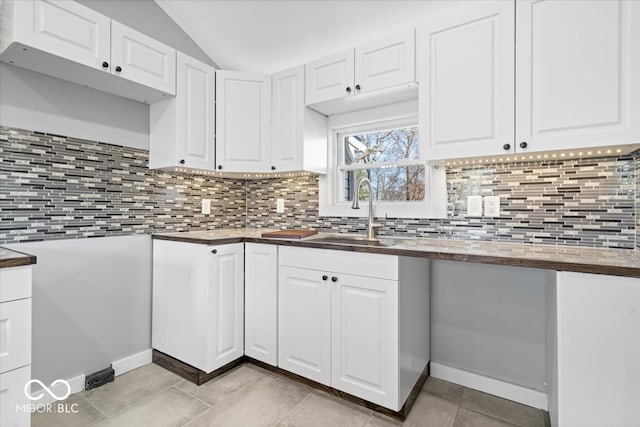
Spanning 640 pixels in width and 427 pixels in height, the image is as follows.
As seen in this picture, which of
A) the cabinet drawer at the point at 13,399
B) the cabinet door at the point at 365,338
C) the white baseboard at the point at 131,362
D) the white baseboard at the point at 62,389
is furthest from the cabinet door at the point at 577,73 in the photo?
the white baseboard at the point at 62,389

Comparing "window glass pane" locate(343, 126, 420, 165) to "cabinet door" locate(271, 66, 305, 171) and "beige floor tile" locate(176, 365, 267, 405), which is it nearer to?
"cabinet door" locate(271, 66, 305, 171)

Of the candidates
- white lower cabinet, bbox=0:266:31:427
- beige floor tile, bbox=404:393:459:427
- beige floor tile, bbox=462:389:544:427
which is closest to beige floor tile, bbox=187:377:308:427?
beige floor tile, bbox=404:393:459:427

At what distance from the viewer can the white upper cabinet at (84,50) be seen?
147cm

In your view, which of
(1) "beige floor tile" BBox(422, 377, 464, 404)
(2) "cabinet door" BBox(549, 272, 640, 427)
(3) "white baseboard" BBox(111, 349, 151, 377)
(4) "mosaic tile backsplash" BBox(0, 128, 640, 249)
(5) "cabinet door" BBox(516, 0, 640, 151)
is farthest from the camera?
(3) "white baseboard" BBox(111, 349, 151, 377)

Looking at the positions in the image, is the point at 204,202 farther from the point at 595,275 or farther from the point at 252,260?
the point at 595,275

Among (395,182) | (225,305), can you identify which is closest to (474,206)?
(395,182)

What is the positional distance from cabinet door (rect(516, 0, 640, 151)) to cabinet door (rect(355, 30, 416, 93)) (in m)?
0.53

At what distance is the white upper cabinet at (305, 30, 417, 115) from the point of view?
1.83m

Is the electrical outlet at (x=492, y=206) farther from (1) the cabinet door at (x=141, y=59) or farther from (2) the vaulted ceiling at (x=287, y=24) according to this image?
(1) the cabinet door at (x=141, y=59)

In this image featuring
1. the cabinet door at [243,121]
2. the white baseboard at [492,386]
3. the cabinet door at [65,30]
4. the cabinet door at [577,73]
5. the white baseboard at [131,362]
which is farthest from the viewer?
the cabinet door at [243,121]

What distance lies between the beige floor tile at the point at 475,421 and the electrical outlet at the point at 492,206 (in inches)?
43.4

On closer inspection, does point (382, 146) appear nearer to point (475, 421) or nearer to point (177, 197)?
point (177, 197)

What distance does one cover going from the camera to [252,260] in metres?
2.15

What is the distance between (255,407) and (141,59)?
2.16 metres
